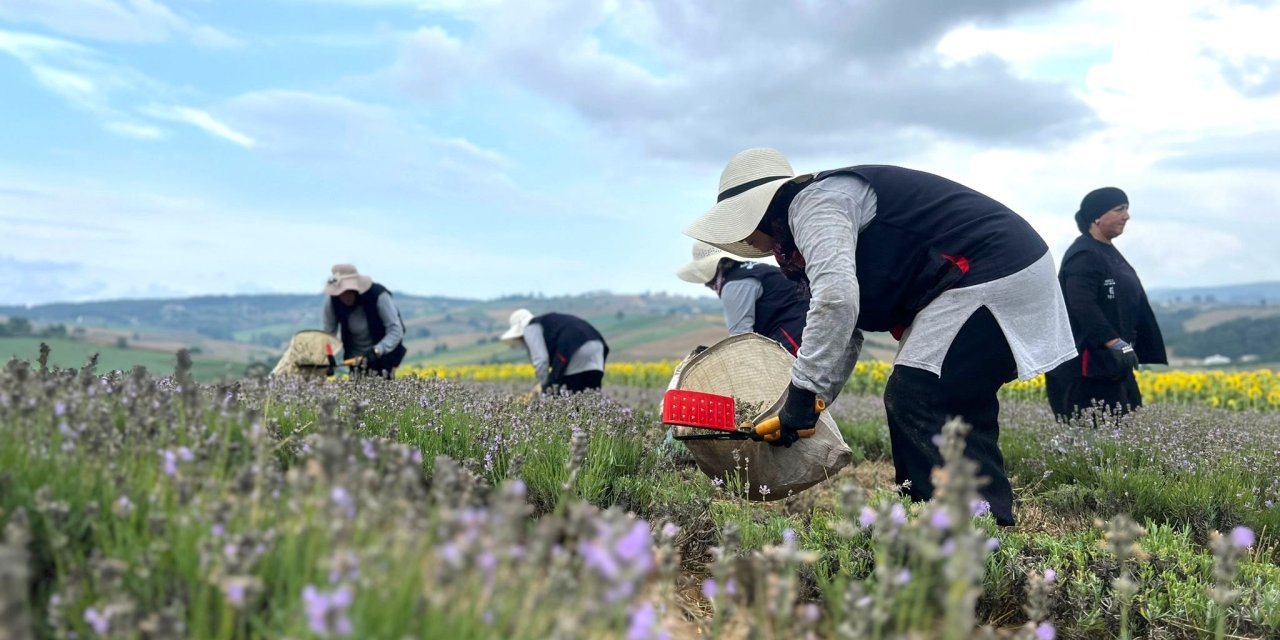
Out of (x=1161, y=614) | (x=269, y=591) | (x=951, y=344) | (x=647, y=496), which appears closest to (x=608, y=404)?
(x=647, y=496)

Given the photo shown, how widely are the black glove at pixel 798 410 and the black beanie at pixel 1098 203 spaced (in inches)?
152

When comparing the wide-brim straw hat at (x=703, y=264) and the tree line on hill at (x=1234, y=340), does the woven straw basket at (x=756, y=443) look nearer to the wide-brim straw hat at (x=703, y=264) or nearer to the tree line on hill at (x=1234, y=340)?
the wide-brim straw hat at (x=703, y=264)

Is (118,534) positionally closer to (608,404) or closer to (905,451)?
(905,451)

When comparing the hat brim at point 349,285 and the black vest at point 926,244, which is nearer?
the black vest at point 926,244

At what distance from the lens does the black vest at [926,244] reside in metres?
3.64

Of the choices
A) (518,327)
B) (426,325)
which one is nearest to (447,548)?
(518,327)

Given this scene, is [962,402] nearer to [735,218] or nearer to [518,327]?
[735,218]

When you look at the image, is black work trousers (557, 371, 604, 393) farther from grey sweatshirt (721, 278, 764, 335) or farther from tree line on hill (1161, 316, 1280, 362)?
tree line on hill (1161, 316, 1280, 362)

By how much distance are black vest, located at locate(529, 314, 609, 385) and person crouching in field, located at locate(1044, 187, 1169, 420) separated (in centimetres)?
434

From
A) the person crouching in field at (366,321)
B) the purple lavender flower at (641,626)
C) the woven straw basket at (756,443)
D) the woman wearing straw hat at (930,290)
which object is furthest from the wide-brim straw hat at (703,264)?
the purple lavender flower at (641,626)

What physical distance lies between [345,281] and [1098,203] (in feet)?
21.0

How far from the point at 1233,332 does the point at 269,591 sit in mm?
88382

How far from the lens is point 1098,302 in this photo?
620 centimetres

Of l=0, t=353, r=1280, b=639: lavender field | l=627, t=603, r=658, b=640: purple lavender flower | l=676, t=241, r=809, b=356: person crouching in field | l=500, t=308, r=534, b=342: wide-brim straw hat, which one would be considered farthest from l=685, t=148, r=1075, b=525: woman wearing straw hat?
l=500, t=308, r=534, b=342: wide-brim straw hat
